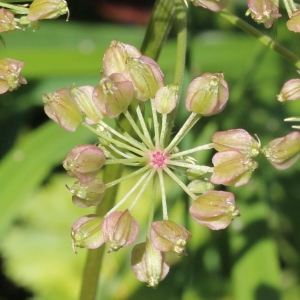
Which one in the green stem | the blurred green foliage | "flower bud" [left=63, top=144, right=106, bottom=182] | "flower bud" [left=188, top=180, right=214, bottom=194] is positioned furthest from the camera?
the blurred green foliage

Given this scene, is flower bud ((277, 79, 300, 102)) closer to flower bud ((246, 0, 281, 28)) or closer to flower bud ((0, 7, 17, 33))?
flower bud ((246, 0, 281, 28))

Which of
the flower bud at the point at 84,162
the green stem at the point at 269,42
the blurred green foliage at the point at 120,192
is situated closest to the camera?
the flower bud at the point at 84,162

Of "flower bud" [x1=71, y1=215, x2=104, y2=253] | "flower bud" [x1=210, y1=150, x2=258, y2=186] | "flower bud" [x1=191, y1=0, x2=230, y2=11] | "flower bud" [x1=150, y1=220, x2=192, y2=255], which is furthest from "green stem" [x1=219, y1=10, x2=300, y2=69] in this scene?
"flower bud" [x1=71, y1=215, x2=104, y2=253]

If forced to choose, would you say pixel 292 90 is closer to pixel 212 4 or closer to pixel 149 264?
pixel 212 4

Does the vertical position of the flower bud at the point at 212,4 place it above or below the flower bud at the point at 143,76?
above

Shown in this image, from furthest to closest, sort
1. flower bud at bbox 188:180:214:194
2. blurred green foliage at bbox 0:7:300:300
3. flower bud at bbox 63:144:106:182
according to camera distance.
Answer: blurred green foliage at bbox 0:7:300:300
flower bud at bbox 188:180:214:194
flower bud at bbox 63:144:106:182

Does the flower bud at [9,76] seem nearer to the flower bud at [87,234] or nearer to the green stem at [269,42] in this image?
the flower bud at [87,234]

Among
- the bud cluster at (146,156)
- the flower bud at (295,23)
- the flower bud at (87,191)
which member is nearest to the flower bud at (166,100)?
the bud cluster at (146,156)
